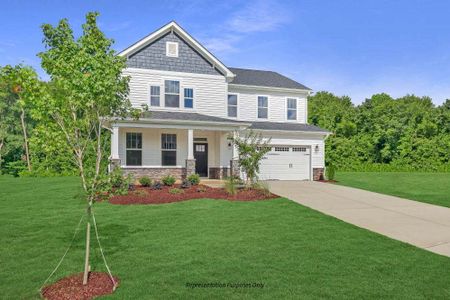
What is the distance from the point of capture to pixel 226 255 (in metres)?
6.29

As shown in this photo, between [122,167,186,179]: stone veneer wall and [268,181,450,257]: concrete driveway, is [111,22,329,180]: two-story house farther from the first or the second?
[268,181,450,257]: concrete driveway

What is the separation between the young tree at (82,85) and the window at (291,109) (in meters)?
18.1

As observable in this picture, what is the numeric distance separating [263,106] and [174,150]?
259 inches

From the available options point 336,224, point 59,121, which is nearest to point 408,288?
point 336,224

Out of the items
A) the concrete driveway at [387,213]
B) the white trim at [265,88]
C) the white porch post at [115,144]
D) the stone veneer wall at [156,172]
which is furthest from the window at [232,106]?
the white porch post at [115,144]

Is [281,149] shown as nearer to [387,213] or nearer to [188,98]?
[188,98]

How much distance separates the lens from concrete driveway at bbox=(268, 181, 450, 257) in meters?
7.71

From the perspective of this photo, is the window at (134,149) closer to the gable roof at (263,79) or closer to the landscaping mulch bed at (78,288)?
the gable roof at (263,79)

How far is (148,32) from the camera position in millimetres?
18625

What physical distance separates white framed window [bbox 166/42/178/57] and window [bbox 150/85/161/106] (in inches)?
84.0

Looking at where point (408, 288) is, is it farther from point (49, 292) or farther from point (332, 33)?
point (332, 33)

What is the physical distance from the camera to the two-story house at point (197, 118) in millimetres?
18234

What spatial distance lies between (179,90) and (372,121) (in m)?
20.8

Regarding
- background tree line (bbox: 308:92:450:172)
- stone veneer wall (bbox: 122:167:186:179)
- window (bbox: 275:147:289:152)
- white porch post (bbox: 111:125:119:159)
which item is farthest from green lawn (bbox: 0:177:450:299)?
background tree line (bbox: 308:92:450:172)
